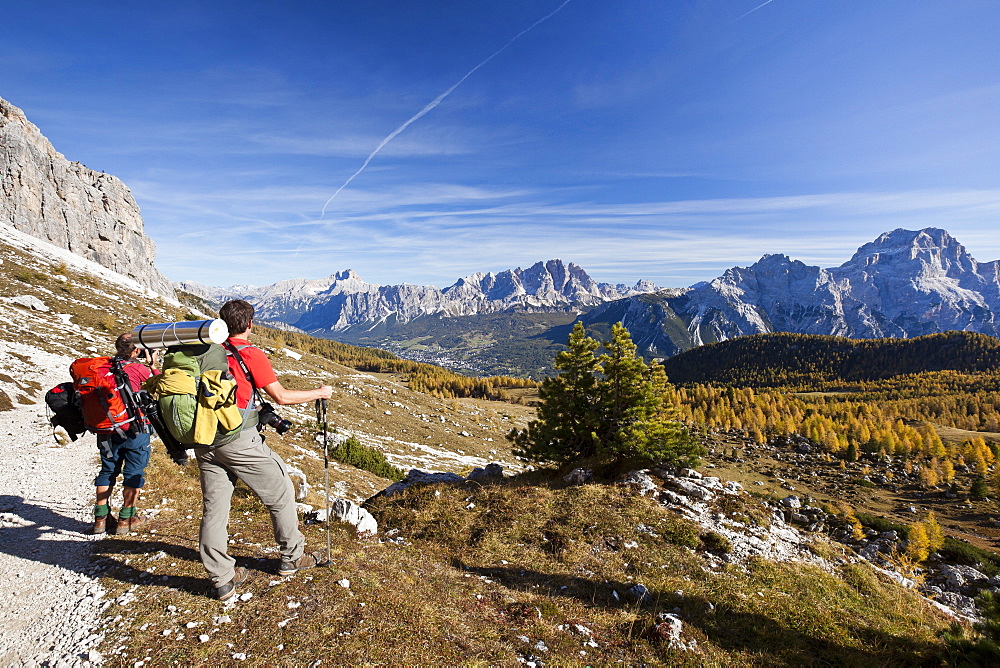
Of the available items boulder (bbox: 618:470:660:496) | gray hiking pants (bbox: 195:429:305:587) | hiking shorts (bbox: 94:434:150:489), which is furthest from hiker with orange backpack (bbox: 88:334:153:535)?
boulder (bbox: 618:470:660:496)

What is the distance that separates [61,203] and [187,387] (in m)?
215

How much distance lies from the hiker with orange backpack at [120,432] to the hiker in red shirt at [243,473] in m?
4.01

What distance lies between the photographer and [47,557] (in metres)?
7.86

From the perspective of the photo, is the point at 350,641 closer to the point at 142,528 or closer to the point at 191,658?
the point at 191,658

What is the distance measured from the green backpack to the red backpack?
408 cm

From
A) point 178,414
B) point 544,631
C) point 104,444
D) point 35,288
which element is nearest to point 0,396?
point 104,444

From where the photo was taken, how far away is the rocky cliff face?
13138 cm

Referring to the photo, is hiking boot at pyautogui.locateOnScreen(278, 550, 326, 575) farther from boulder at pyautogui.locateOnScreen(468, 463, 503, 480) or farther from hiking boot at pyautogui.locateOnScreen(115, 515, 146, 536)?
boulder at pyautogui.locateOnScreen(468, 463, 503, 480)

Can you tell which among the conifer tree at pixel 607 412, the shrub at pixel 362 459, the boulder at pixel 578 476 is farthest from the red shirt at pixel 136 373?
the shrub at pixel 362 459

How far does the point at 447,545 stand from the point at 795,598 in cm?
854

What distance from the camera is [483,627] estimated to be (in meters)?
6.95

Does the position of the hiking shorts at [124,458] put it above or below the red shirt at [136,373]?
below

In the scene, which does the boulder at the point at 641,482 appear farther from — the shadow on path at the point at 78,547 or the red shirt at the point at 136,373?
the red shirt at the point at 136,373

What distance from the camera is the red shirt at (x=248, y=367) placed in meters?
6.77
